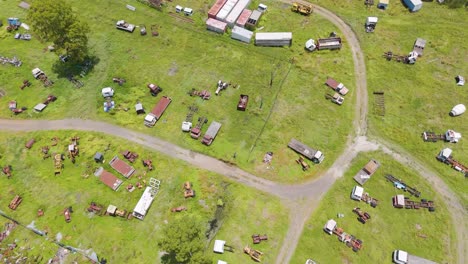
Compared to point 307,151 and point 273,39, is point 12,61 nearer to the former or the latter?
point 273,39

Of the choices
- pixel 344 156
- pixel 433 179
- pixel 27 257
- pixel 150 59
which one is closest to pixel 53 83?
pixel 150 59

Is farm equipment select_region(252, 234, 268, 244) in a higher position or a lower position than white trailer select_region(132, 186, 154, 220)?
lower

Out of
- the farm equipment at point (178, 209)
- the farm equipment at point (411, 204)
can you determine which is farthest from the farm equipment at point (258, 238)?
the farm equipment at point (411, 204)

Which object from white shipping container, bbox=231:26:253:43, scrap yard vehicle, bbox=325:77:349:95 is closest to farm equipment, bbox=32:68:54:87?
white shipping container, bbox=231:26:253:43

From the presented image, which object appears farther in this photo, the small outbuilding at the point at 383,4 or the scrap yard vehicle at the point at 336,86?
the small outbuilding at the point at 383,4

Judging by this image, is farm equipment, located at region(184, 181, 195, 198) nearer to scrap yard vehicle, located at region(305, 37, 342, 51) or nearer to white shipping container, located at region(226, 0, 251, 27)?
white shipping container, located at region(226, 0, 251, 27)

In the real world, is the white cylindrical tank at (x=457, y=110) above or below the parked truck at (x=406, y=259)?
above

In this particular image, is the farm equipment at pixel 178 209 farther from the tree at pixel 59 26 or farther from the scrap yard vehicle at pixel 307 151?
the tree at pixel 59 26
